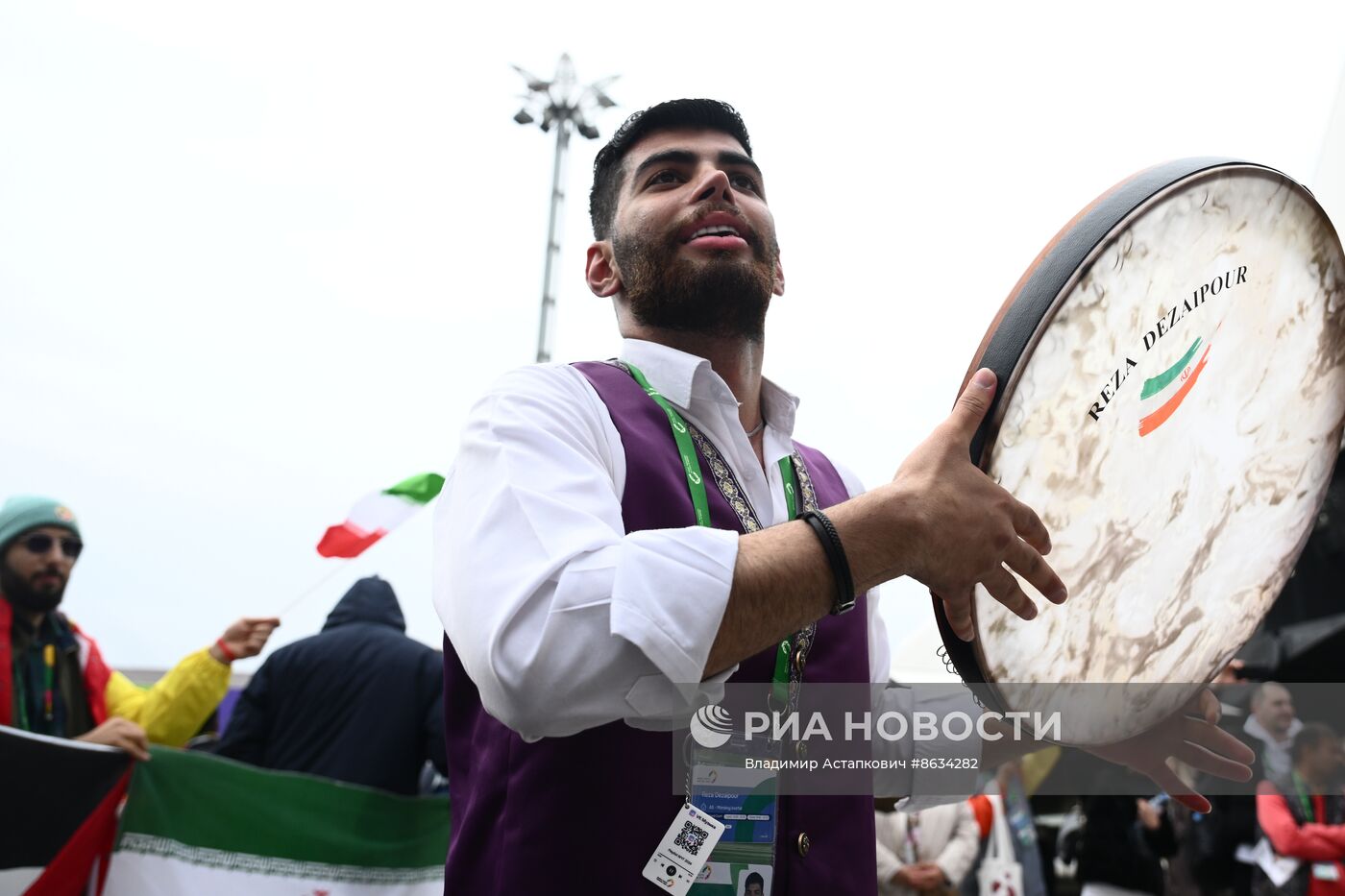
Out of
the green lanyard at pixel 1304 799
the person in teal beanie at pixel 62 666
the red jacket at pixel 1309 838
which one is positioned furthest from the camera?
the green lanyard at pixel 1304 799

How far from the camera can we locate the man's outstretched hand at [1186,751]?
182cm

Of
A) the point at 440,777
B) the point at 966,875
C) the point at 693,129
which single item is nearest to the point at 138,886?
the point at 440,777

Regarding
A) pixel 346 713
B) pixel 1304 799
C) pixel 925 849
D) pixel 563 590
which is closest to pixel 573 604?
pixel 563 590

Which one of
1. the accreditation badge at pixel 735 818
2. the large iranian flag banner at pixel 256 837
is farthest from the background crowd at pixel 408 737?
the accreditation badge at pixel 735 818

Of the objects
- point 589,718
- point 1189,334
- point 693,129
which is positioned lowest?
point 589,718

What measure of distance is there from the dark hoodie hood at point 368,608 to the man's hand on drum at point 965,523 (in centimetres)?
328

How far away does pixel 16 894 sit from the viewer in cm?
314

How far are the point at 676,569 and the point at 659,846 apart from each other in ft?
1.46

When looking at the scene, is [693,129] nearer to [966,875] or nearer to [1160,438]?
[1160,438]

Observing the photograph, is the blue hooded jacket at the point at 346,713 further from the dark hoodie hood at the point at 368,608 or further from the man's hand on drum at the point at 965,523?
the man's hand on drum at the point at 965,523

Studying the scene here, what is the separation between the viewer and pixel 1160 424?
1.55 metres

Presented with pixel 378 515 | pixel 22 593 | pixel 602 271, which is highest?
pixel 378 515

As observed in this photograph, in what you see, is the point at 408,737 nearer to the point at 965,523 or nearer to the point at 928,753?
the point at 928,753

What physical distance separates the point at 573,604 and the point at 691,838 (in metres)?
0.44
